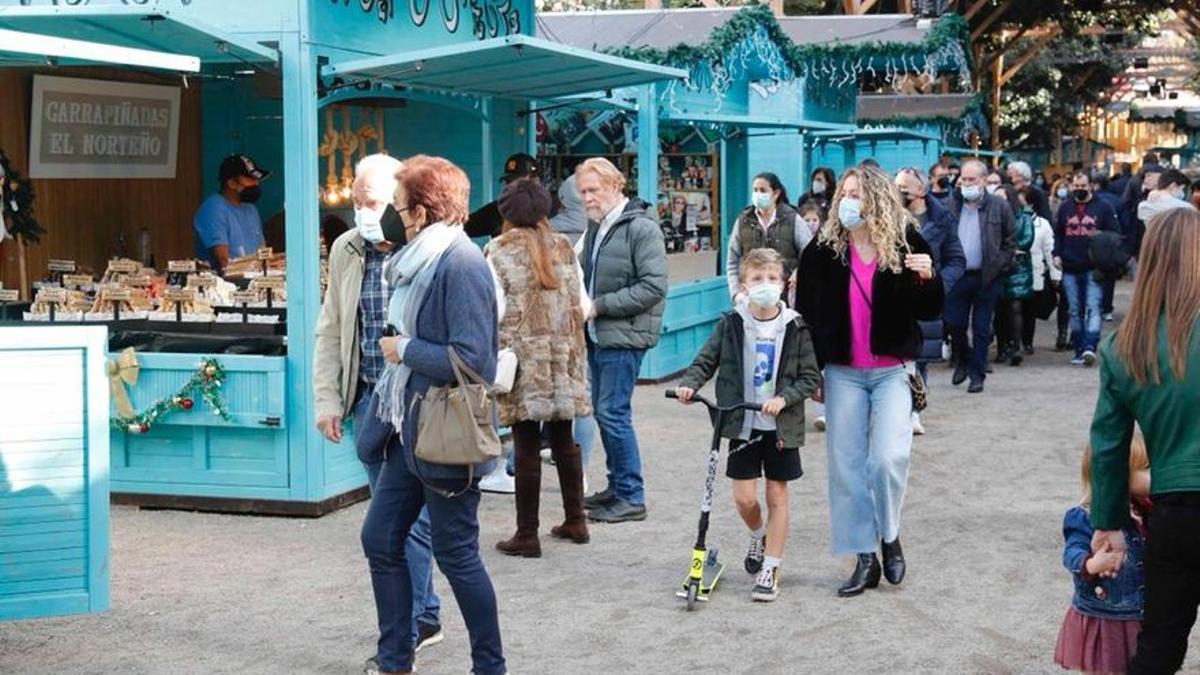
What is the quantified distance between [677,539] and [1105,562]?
368 cm

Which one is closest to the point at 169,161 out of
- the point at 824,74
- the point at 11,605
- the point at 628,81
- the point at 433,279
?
the point at 628,81

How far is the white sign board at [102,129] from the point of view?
33.0 feet

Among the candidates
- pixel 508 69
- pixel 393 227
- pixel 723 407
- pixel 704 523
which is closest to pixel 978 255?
pixel 508 69

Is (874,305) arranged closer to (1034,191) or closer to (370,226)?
(370,226)

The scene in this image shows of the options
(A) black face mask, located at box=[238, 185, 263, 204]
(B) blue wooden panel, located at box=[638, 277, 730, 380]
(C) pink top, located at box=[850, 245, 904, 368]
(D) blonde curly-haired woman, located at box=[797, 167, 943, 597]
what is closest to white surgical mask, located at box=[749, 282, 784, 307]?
(D) blonde curly-haired woman, located at box=[797, 167, 943, 597]

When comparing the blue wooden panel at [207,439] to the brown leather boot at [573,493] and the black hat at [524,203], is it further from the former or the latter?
the black hat at [524,203]

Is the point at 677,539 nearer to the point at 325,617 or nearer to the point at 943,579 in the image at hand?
the point at 943,579

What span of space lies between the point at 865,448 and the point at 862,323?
1.71ft

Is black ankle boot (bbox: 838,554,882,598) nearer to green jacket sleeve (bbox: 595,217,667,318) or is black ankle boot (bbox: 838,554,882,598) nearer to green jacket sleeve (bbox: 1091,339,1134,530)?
green jacket sleeve (bbox: 595,217,667,318)

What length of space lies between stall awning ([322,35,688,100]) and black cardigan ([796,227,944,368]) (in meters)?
2.22

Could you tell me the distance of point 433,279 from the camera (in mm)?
5105

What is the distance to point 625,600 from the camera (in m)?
6.74

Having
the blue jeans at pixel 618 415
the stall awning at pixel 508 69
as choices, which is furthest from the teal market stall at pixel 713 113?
the blue jeans at pixel 618 415

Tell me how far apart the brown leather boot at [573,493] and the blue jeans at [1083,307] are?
8.51 m
